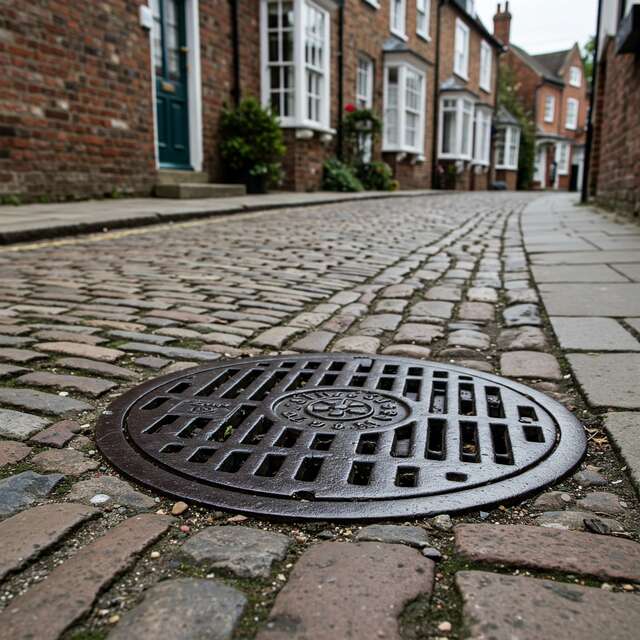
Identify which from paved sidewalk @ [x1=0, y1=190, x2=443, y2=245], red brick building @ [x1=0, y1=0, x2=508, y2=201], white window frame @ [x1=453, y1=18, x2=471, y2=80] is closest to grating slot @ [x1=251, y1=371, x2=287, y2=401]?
paved sidewalk @ [x1=0, y1=190, x2=443, y2=245]

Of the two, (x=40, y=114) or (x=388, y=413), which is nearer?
(x=388, y=413)

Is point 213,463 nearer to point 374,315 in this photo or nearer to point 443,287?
point 374,315

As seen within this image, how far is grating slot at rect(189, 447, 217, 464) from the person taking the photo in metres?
1.48

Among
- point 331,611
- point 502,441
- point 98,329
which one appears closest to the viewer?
point 331,611

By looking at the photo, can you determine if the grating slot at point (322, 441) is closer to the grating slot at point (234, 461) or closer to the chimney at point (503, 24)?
the grating slot at point (234, 461)

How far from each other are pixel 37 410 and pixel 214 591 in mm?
1016

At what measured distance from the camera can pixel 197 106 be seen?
11.1m

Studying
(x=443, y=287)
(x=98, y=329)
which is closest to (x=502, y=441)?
(x=98, y=329)

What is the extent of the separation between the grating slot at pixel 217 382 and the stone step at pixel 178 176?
28.5ft

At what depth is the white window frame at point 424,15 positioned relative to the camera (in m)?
20.4

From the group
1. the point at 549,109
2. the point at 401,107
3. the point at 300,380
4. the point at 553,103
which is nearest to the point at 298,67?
the point at 401,107

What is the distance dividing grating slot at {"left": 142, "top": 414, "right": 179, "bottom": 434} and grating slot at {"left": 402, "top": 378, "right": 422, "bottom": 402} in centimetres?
66

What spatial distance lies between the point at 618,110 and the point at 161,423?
29.3ft

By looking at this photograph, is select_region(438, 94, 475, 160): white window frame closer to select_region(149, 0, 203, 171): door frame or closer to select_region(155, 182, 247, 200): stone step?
select_region(149, 0, 203, 171): door frame
